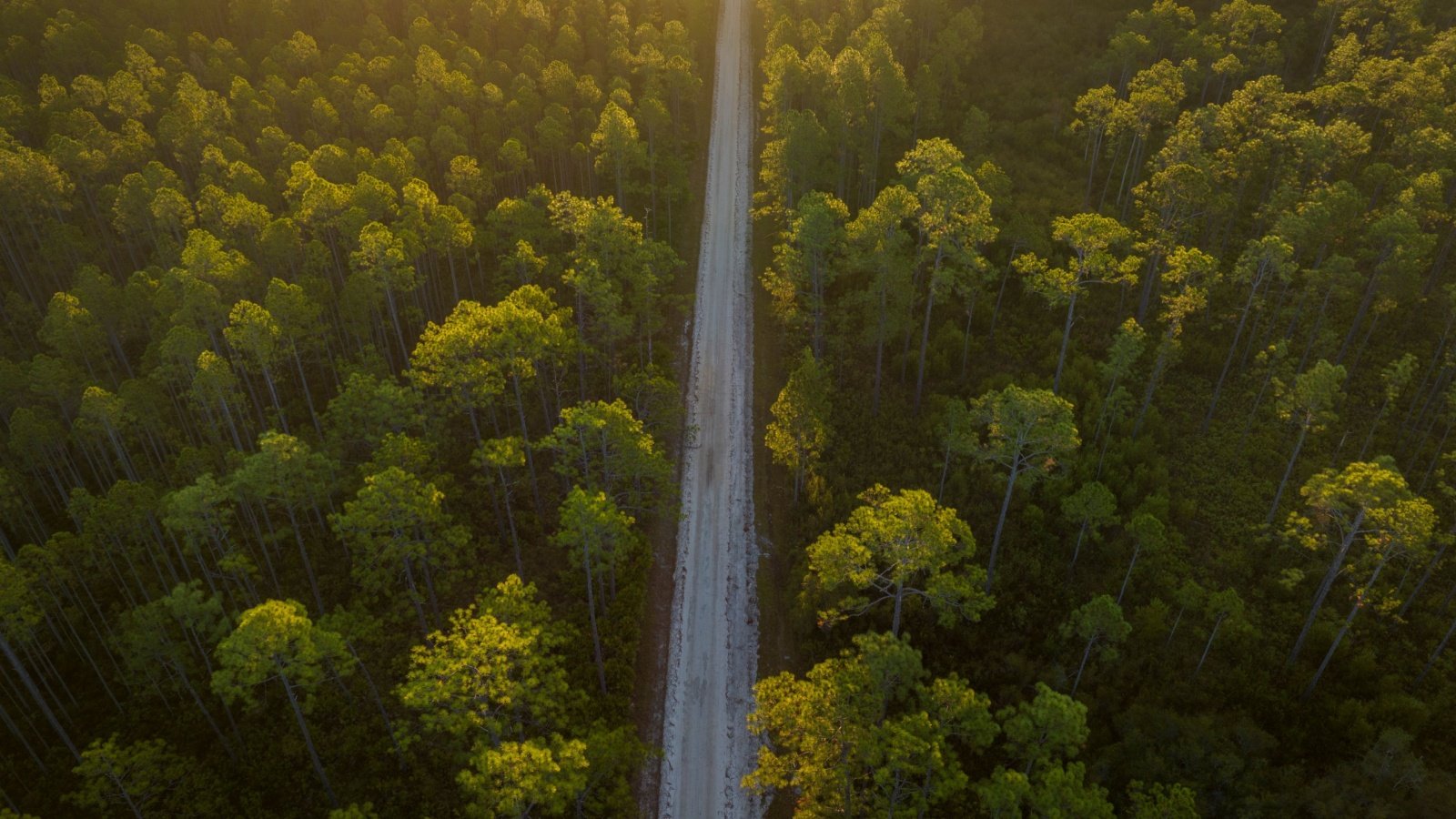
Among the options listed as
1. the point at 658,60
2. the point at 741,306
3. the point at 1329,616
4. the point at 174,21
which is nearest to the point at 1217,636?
the point at 1329,616

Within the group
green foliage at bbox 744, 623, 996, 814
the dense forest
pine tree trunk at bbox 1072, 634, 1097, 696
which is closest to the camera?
green foliage at bbox 744, 623, 996, 814

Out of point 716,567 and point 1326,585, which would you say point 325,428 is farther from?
point 1326,585

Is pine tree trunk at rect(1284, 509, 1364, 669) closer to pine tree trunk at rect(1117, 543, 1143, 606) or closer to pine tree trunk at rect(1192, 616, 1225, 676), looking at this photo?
pine tree trunk at rect(1192, 616, 1225, 676)

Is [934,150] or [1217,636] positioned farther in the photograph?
[934,150]

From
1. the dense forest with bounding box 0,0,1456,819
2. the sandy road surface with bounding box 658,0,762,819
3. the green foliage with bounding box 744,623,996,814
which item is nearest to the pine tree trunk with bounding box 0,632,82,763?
the dense forest with bounding box 0,0,1456,819

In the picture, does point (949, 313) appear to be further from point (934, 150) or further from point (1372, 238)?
point (1372, 238)

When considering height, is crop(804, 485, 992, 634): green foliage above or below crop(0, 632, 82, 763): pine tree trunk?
above
